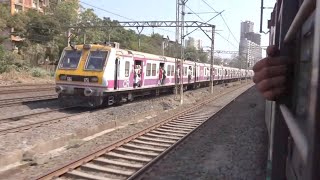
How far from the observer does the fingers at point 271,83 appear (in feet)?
6.27

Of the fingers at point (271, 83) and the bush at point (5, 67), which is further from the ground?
the bush at point (5, 67)

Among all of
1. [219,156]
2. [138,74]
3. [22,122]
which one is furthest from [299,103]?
[138,74]

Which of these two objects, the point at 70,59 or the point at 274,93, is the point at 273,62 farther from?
the point at 70,59

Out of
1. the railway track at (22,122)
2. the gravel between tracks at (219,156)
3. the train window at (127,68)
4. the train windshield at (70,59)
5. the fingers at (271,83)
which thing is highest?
the train windshield at (70,59)

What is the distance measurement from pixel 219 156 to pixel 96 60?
9415mm

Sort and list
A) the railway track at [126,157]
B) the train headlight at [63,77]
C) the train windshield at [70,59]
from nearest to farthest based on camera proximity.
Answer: the railway track at [126,157] < the train headlight at [63,77] < the train windshield at [70,59]

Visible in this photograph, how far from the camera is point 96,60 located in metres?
17.0

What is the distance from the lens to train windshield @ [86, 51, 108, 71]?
1675 centimetres

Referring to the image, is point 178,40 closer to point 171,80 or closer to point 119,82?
point 171,80

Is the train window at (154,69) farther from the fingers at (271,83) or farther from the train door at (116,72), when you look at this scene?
the fingers at (271,83)

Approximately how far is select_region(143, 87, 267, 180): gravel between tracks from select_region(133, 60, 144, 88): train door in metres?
6.91

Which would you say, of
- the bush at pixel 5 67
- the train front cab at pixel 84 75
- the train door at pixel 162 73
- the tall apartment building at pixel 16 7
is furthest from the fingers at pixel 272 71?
the tall apartment building at pixel 16 7

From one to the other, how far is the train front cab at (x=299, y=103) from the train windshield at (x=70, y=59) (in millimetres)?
15704

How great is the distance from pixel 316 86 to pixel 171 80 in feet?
84.5
